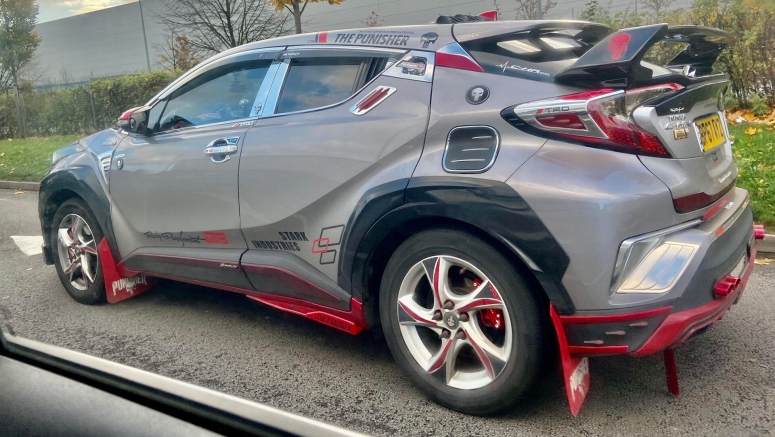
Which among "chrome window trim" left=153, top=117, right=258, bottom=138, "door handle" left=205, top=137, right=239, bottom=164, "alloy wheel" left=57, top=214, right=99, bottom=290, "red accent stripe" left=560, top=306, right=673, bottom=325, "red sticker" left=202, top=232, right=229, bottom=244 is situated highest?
"chrome window trim" left=153, top=117, right=258, bottom=138

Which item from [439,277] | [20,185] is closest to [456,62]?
[439,277]

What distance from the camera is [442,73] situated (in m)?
2.85

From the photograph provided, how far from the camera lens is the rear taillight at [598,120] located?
2.42 meters

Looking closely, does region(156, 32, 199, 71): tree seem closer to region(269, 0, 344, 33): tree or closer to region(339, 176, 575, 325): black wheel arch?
region(269, 0, 344, 33): tree

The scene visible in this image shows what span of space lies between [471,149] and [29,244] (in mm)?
5250

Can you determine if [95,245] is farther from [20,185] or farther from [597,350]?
[20,185]

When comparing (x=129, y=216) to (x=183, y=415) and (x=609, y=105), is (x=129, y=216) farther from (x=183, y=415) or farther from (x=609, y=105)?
(x=609, y=105)

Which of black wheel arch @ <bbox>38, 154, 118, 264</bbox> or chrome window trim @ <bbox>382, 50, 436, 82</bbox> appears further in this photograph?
black wheel arch @ <bbox>38, 154, 118, 264</bbox>

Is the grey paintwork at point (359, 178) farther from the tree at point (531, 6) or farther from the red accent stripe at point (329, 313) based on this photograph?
the tree at point (531, 6)

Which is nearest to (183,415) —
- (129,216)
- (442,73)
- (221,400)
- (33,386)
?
(221,400)

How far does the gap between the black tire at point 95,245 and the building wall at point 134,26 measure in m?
1.45

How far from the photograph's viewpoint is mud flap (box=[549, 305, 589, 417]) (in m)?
2.46

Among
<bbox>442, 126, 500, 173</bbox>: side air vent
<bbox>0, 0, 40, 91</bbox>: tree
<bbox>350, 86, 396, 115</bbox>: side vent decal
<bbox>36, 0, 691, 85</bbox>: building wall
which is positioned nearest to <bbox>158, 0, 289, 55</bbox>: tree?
<bbox>36, 0, 691, 85</bbox>: building wall

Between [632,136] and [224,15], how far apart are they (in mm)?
10444
